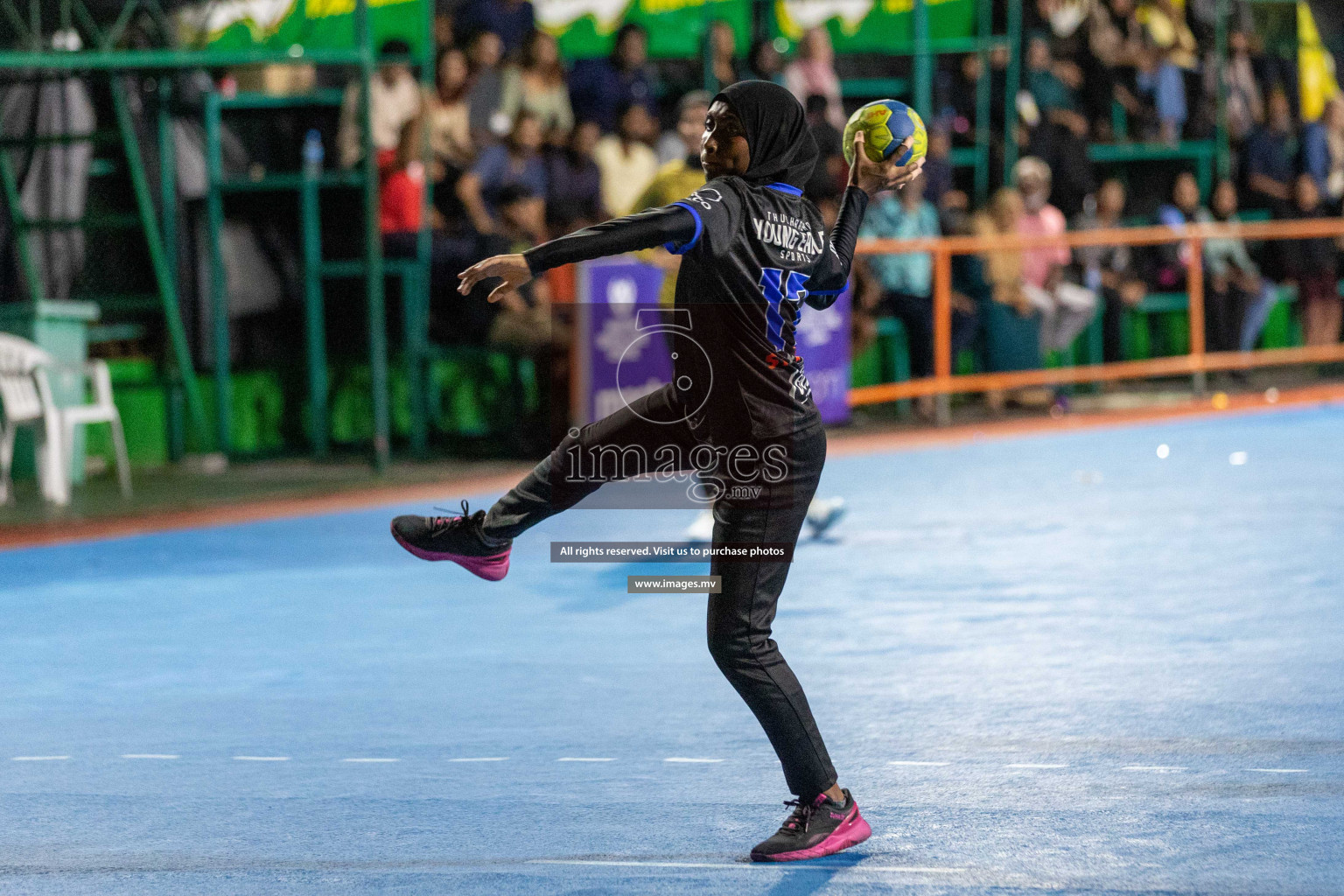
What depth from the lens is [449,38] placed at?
15.3 meters

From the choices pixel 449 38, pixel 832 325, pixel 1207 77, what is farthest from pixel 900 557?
pixel 1207 77

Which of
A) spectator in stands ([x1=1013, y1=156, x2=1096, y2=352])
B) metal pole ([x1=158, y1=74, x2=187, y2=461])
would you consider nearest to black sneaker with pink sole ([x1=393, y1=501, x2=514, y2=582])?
metal pole ([x1=158, y1=74, x2=187, y2=461])

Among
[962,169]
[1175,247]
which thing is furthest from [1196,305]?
[962,169]

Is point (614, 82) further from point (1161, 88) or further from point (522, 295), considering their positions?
point (1161, 88)

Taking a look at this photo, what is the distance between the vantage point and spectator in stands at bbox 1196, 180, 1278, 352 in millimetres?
17938

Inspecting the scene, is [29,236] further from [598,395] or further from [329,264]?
[598,395]

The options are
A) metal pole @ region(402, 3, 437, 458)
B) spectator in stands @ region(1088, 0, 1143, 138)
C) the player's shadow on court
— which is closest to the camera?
the player's shadow on court

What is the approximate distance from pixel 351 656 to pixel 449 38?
871 cm

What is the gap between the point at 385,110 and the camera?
47.9 ft

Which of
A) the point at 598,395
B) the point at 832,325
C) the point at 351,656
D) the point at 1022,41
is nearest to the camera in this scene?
the point at 351,656

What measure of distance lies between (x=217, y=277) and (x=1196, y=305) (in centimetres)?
925

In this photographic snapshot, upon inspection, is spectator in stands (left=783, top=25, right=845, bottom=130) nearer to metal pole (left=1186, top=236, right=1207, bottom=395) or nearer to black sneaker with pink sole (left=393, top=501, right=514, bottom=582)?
metal pole (left=1186, top=236, right=1207, bottom=395)

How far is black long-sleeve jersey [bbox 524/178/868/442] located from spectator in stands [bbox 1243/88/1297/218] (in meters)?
15.1

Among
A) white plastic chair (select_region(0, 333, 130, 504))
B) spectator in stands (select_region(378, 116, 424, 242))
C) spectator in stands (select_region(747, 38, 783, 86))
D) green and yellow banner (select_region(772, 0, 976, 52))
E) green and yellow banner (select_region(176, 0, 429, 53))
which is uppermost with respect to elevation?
green and yellow banner (select_region(772, 0, 976, 52))
